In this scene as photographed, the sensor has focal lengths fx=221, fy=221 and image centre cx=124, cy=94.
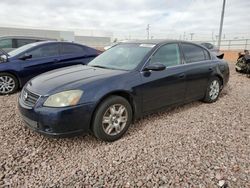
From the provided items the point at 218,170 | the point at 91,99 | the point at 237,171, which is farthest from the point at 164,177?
the point at 91,99

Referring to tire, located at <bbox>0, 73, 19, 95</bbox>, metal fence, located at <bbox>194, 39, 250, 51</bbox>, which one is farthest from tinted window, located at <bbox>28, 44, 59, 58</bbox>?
metal fence, located at <bbox>194, 39, 250, 51</bbox>

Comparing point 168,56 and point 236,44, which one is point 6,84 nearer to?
point 168,56

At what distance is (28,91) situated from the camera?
3.19 m

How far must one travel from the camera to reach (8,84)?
18.7 ft

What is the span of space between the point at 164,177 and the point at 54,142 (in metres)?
1.67

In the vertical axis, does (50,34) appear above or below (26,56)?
above

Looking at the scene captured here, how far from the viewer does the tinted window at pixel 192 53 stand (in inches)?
176

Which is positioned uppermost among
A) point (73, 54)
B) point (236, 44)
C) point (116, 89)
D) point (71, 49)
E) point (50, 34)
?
point (50, 34)

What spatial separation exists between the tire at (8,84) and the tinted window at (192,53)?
4305 mm

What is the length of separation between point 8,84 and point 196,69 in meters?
4.62

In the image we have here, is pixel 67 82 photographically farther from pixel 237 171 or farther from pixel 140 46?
pixel 237 171

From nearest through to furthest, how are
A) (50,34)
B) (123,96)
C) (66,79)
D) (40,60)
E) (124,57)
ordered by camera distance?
1. (66,79)
2. (123,96)
3. (124,57)
4. (40,60)
5. (50,34)

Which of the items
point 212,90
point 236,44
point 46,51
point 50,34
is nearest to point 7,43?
point 46,51

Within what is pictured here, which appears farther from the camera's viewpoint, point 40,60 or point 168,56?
point 40,60
